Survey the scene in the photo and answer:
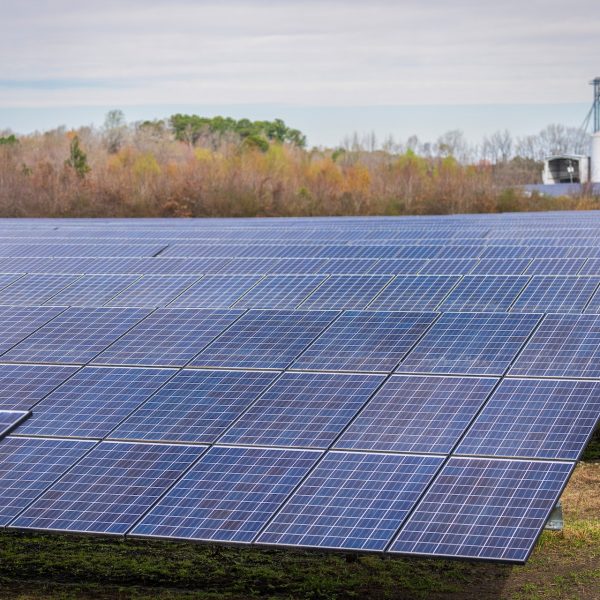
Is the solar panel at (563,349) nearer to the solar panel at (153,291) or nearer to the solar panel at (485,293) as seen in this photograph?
the solar panel at (485,293)

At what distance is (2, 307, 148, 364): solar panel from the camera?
13543 mm

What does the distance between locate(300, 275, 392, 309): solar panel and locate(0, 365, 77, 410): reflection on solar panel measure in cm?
339

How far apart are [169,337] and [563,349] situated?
4.78m

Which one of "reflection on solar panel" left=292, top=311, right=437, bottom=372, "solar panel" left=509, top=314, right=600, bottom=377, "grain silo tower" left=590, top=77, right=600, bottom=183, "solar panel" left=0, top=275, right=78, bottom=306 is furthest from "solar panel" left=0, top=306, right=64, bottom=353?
"grain silo tower" left=590, top=77, right=600, bottom=183

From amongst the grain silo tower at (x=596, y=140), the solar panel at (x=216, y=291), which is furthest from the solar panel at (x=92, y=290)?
the grain silo tower at (x=596, y=140)

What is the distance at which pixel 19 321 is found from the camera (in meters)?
15.0

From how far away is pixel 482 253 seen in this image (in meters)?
17.9

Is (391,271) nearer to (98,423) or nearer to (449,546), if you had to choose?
(98,423)

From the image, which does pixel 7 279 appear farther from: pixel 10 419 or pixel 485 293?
pixel 485 293

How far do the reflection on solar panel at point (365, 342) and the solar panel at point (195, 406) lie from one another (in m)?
0.67

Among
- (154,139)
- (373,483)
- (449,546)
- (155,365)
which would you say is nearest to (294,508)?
(373,483)

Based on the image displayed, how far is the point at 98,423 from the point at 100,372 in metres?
1.33

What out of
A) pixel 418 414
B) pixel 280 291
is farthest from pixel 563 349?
pixel 280 291

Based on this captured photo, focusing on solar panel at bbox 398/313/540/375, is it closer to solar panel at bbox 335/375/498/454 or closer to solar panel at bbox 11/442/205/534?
solar panel at bbox 335/375/498/454
